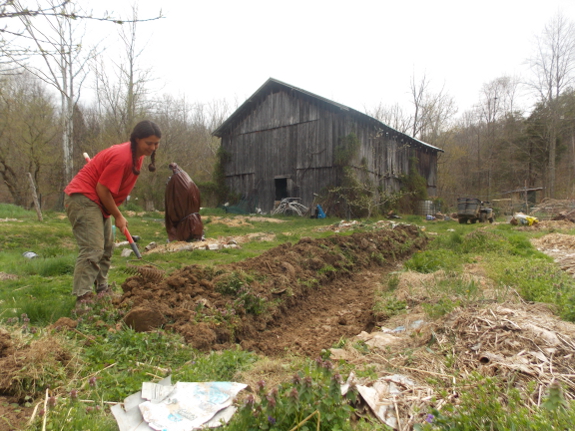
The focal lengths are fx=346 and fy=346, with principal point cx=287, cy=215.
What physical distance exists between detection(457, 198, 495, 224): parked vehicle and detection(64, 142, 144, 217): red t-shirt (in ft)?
49.8

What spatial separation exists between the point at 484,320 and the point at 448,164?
35.0m

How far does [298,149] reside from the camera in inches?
754

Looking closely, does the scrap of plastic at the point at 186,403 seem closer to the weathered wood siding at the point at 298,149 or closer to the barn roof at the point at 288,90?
the weathered wood siding at the point at 298,149

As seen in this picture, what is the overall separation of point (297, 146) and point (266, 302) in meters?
15.7

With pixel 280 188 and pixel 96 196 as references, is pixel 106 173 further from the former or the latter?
pixel 280 188

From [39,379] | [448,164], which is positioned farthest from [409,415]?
[448,164]

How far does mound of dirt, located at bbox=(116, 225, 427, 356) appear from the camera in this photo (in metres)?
3.30

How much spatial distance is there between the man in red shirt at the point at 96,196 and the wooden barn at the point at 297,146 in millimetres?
14879

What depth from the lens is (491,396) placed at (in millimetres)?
1698

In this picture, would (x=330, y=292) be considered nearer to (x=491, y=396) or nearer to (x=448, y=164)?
(x=491, y=396)

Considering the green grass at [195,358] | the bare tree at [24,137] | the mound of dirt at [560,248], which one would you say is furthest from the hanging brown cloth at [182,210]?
the bare tree at [24,137]

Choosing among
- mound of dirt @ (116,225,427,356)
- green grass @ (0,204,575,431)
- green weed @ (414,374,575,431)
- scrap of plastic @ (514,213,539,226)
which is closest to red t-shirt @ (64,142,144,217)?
mound of dirt @ (116,225,427,356)

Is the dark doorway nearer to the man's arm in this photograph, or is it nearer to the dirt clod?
the man's arm

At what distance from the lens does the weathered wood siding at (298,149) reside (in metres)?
18.3
